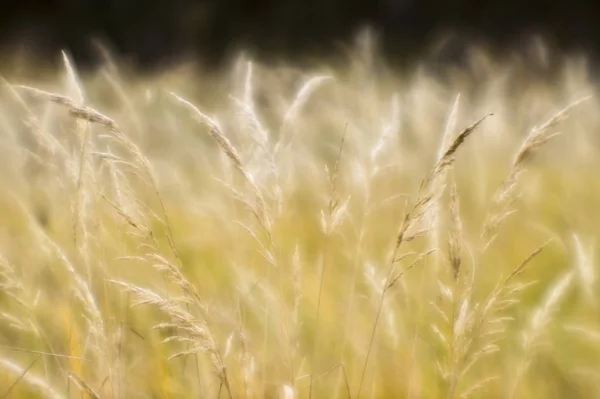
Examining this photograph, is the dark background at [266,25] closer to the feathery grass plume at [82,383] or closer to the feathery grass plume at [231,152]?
the feathery grass plume at [231,152]

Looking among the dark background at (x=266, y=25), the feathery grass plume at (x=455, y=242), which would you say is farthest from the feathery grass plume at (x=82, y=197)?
the dark background at (x=266, y=25)

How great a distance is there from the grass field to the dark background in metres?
5.77

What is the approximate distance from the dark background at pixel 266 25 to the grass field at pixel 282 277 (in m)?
5.77

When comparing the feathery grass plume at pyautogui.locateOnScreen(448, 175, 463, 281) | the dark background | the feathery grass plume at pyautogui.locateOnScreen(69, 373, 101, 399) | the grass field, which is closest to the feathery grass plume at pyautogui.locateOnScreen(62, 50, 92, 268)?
the grass field

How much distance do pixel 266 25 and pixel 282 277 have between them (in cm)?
749

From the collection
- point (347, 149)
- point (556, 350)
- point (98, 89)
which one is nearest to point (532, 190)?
point (347, 149)

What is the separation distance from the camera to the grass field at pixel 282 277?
0.70 metres

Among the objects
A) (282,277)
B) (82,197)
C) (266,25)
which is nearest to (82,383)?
(82,197)

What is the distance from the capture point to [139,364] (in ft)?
3.29

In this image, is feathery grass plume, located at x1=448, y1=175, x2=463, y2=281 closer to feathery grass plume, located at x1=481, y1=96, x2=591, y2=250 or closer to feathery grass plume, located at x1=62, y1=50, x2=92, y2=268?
feathery grass plume, located at x1=481, y1=96, x2=591, y2=250

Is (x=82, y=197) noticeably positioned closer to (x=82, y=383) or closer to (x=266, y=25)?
(x=82, y=383)

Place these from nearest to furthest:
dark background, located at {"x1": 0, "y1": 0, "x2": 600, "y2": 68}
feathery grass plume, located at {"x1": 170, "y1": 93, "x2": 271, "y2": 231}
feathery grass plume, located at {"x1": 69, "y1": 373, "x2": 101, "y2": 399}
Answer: feathery grass plume, located at {"x1": 69, "y1": 373, "x2": 101, "y2": 399} < feathery grass plume, located at {"x1": 170, "y1": 93, "x2": 271, "y2": 231} < dark background, located at {"x1": 0, "y1": 0, "x2": 600, "y2": 68}

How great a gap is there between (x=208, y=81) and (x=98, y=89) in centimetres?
119

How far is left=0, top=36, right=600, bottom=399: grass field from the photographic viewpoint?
700 millimetres
